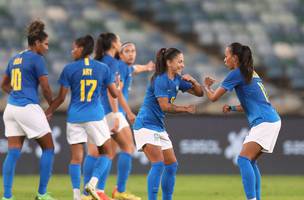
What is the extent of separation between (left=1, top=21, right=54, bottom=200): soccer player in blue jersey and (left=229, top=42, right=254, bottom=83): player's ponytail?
245cm

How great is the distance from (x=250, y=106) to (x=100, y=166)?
7.19 ft

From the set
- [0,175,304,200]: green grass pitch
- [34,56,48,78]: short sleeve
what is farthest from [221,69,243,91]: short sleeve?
[0,175,304,200]: green grass pitch

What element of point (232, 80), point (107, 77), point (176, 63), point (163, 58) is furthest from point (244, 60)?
point (107, 77)

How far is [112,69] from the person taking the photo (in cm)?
1198

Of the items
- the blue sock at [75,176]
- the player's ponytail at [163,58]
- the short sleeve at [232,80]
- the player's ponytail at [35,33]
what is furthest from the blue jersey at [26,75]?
the short sleeve at [232,80]

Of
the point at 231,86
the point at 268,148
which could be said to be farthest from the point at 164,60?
the point at 268,148

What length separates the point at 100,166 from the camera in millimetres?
11172

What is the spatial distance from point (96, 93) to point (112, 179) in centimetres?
531

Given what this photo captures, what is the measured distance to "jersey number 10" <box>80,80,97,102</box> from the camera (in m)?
11.0

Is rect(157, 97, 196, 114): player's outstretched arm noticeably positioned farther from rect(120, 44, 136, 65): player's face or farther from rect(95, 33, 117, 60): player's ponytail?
rect(120, 44, 136, 65): player's face

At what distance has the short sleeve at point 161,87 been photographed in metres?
9.99

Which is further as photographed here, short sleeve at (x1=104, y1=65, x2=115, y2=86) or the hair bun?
short sleeve at (x1=104, y1=65, x2=115, y2=86)

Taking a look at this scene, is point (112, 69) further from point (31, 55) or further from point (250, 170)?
point (250, 170)

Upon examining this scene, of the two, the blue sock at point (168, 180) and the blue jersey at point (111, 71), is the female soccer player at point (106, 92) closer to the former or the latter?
the blue jersey at point (111, 71)
